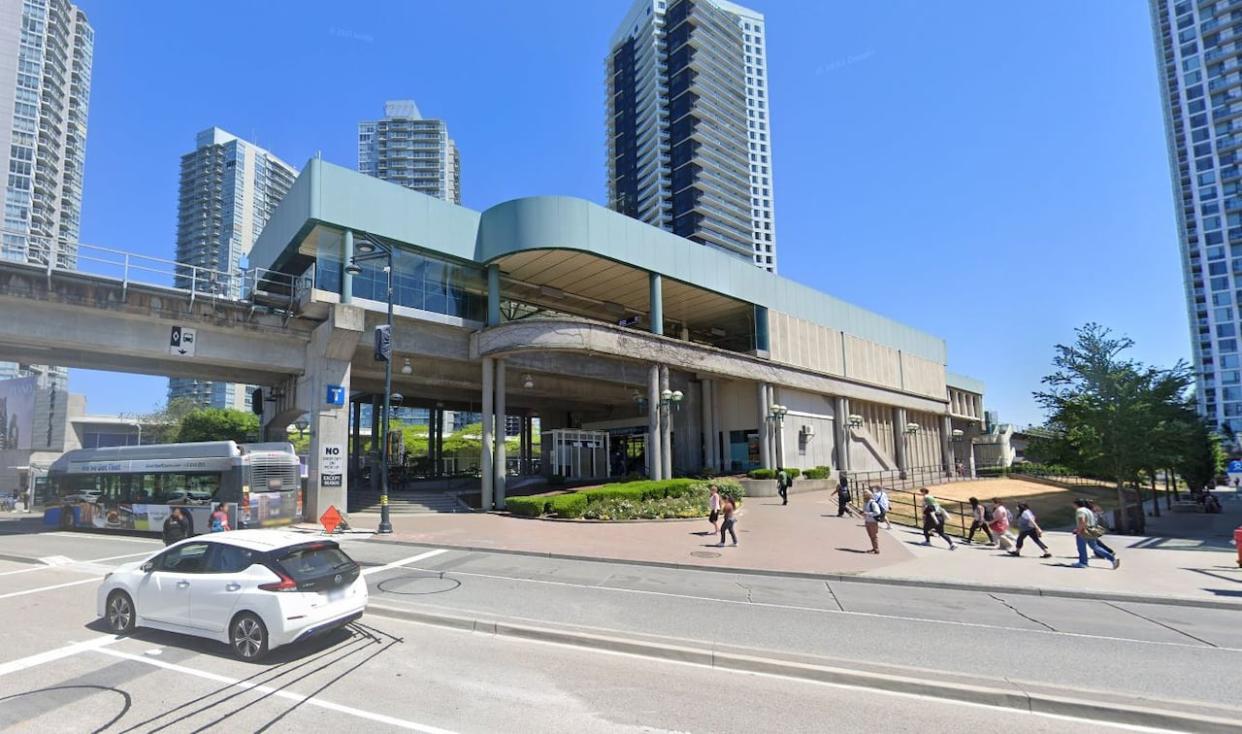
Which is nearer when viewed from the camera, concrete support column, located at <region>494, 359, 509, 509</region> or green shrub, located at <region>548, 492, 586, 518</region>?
green shrub, located at <region>548, 492, 586, 518</region>

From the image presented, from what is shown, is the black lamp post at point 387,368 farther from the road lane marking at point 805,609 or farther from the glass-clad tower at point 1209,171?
the glass-clad tower at point 1209,171

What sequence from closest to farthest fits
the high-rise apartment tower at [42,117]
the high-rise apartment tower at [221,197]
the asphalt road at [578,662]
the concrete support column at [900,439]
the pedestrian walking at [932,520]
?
the asphalt road at [578,662] < the pedestrian walking at [932,520] < the concrete support column at [900,439] < the high-rise apartment tower at [42,117] < the high-rise apartment tower at [221,197]

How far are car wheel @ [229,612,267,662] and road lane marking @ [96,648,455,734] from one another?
45cm

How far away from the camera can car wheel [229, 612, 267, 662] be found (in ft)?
22.9

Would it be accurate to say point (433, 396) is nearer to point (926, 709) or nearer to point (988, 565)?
point (988, 565)

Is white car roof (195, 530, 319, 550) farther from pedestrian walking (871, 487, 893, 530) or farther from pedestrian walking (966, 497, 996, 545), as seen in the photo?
pedestrian walking (966, 497, 996, 545)

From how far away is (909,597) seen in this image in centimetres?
Answer: 1148

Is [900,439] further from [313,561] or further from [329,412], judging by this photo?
[313,561]

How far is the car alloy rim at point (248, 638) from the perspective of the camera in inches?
276

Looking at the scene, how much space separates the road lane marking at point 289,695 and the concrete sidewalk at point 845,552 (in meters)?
9.38

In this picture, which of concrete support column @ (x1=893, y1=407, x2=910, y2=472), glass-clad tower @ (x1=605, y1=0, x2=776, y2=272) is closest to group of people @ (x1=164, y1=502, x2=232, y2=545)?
concrete support column @ (x1=893, y1=407, x2=910, y2=472)

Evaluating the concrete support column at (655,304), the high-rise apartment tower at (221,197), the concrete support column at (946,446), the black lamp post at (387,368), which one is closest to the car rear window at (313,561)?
the black lamp post at (387,368)

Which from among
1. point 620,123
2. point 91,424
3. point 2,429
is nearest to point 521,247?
point 2,429

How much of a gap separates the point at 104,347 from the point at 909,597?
26736 mm
